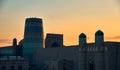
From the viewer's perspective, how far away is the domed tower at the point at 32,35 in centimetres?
17762

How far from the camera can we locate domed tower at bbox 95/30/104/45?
11933 centimetres

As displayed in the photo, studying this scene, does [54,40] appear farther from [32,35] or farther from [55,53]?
[55,53]

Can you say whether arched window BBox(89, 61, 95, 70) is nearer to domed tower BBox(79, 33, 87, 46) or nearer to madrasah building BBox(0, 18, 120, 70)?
madrasah building BBox(0, 18, 120, 70)

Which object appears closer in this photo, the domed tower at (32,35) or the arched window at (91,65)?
the arched window at (91,65)

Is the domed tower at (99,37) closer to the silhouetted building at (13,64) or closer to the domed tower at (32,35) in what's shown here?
the silhouetted building at (13,64)

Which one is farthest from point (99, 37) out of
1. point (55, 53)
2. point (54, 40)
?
point (54, 40)

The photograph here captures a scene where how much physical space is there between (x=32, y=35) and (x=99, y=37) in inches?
2565

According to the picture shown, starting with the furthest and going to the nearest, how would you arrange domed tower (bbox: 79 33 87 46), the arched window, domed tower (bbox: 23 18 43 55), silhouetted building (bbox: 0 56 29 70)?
1. domed tower (bbox: 23 18 43 55)
2. silhouetted building (bbox: 0 56 29 70)
3. domed tower (bbox: 79 33 87 46)
4. the arched window

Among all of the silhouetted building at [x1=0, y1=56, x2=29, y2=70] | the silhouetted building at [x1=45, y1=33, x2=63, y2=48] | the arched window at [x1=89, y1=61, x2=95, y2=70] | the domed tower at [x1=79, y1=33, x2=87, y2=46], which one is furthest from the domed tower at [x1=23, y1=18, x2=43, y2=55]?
the arched window at [x1=89, y1=61, x2=95, y2=70]

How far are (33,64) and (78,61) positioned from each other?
41119mm

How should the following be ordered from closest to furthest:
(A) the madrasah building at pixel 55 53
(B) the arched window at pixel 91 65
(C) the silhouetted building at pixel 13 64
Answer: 1. (A) the madrasah building at pixel 55 53
2. (B) the arched window at pixel 91 65
3. (C) the silhouetted building at pixel 13 64

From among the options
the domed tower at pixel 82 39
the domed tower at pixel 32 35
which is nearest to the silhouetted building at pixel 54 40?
the domed tower at pixel 32 35

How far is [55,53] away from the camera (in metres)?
157

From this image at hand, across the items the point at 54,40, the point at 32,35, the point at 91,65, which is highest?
the point at 32,35
